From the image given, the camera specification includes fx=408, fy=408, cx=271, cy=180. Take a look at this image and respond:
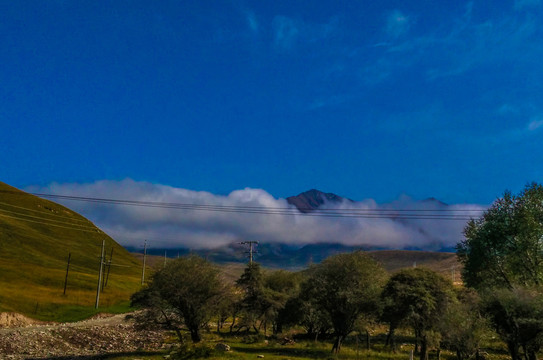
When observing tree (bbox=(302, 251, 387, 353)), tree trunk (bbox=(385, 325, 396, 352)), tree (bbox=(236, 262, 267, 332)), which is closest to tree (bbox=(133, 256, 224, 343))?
tree (bbox=(302, 251, 387, 353))

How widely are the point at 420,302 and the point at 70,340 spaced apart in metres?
51.5

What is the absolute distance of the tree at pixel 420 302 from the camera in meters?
46.1

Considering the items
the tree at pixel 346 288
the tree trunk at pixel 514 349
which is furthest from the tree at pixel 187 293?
the tree trunk at pixel 514 349

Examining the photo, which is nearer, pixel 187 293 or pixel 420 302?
pixel 420 302

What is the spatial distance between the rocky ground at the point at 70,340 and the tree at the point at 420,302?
3236cm

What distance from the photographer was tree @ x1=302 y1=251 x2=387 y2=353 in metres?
Answer: 49.4

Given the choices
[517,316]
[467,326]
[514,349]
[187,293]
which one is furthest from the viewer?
[187,293]

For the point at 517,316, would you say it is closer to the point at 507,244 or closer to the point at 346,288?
the point at 346,288

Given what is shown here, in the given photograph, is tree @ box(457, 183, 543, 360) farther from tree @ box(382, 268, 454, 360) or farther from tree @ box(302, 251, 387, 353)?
tree @ box(302, 251, 387, 353)

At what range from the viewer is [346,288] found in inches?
1988

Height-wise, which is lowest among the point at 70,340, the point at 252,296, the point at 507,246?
the point at 70,340

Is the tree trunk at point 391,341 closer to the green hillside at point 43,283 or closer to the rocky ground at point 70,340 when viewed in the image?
the rocky ground at point 70,340

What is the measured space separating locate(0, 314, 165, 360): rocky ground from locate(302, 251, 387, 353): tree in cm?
2445

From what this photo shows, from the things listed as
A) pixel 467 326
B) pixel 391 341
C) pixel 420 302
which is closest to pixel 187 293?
pixel 420 302
